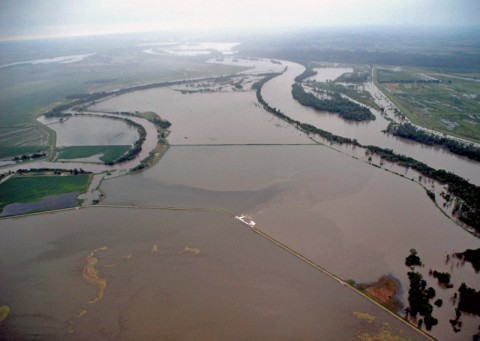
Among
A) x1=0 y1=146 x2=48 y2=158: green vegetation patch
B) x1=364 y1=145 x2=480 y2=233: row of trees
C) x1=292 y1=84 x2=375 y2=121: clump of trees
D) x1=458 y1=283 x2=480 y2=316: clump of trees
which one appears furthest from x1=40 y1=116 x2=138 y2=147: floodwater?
x1=458 y1=283 x2=480 y2=316: clump of trees

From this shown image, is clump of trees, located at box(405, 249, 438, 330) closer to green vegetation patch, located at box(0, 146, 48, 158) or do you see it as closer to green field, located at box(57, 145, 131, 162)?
green field, located at box(57, 145, 131, 162)

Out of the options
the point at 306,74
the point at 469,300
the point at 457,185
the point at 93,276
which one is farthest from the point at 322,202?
the point at 306,74

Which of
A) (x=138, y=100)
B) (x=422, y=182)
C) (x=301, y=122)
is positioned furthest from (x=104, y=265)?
(x=138, y=100)

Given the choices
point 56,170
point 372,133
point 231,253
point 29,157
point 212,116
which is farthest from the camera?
point 212,116

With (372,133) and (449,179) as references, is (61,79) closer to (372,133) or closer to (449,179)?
(372,133)

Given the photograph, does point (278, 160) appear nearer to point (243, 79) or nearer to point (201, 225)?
point (201, 225)

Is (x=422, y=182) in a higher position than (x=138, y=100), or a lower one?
lower
